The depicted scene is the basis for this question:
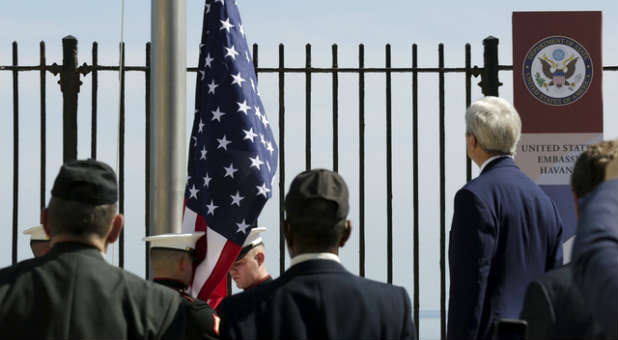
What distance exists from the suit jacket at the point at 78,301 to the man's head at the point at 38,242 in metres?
2.64

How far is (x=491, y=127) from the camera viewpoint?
409 centimetres

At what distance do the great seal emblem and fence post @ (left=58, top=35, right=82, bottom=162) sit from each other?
3.42 metres

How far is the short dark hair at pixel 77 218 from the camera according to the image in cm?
290

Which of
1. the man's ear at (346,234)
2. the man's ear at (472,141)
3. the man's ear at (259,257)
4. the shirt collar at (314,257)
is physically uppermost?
the man's ear at (472,141)

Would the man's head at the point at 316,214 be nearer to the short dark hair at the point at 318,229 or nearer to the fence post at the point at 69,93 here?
the short dark hair at the point at 318,229

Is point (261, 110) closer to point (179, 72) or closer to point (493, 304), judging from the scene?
point (179, 72)

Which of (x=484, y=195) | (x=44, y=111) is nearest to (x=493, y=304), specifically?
(x=484, y=195)

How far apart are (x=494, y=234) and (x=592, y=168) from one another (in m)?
1.73

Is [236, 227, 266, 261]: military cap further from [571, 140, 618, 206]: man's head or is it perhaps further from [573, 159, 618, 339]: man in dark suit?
[573, 159, 618, 339]: man in dark suit

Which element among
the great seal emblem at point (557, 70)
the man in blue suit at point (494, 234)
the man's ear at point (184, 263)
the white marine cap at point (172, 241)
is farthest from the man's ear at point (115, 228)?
the great seal emblem at point (557, 70)

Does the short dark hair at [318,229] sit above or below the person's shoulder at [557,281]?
above

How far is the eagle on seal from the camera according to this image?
7551 millimetres

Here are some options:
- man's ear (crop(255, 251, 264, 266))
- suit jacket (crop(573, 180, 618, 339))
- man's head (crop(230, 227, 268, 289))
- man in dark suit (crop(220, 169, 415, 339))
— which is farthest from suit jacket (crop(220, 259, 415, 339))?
man's ear (crop(255, 251, 264, 266))

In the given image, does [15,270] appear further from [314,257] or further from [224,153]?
[224,153]
